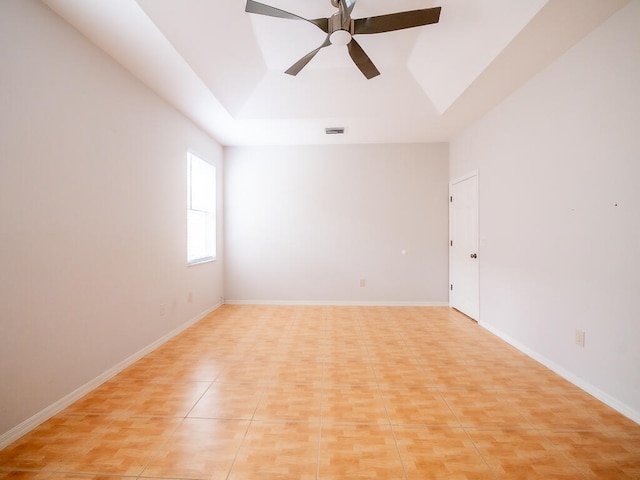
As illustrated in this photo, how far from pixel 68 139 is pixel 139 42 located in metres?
0.92

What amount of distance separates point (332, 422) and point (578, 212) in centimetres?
244

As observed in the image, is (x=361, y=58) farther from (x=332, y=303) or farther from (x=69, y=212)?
(x=332, y=303)

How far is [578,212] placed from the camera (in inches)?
94.0

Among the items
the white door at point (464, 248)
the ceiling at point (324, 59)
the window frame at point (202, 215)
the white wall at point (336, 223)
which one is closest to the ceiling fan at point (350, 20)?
the ceiling at point (324, 59)

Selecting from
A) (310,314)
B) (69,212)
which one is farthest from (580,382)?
(69,212)

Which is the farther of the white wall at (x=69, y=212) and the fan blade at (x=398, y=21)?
the fan blade at (x=398, y=21)

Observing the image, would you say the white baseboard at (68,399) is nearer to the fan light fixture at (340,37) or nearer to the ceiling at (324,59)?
the ceiling at (324,59)

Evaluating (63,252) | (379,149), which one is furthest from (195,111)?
(379,149)

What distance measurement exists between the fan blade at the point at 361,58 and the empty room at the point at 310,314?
0.11ft

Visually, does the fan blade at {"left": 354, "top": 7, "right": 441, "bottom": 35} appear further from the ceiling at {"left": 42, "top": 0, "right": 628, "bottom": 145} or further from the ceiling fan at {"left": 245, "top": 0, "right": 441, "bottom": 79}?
the ceiling at {"left": 42, "top": 0, "right": 628, "bottom": 145}

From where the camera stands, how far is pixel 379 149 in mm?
5016

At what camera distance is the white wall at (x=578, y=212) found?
1989 millimetres

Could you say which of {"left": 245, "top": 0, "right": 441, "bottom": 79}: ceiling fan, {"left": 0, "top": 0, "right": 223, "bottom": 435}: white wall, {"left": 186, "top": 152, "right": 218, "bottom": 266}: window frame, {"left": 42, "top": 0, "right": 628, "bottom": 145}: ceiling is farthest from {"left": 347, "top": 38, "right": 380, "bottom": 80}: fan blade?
{"left": 186, "top": 152, "right": 218, "bottom": 266}: window frame

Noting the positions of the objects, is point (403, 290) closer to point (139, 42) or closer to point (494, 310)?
point (494, 310)
